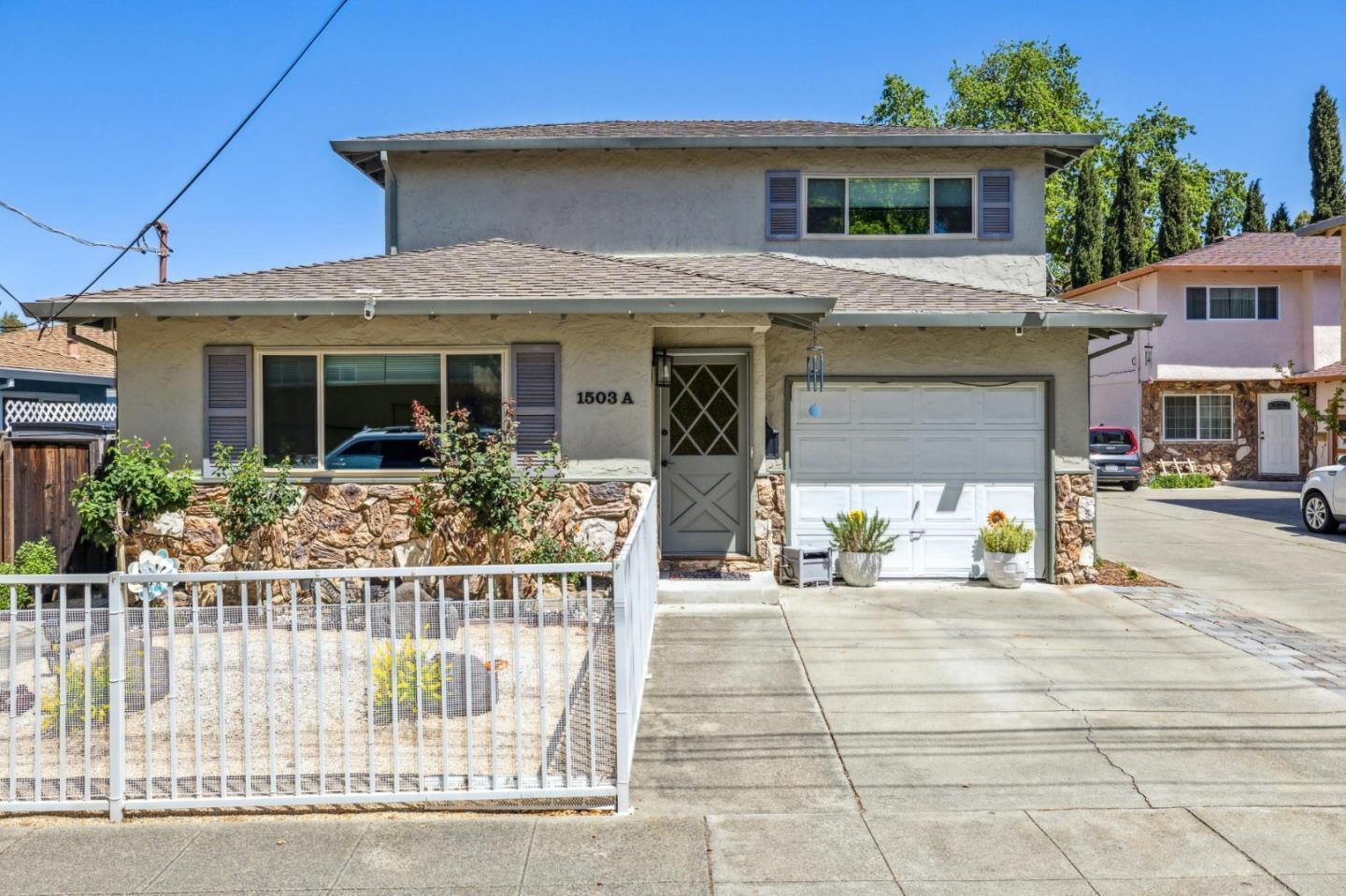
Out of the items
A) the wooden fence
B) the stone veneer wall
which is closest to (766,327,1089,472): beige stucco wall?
the stone veneer wall

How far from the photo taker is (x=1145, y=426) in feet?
92.9

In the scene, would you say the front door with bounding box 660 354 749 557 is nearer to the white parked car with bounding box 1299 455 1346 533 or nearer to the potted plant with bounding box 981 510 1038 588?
the potted plant with bounding box 981 510 1038 588

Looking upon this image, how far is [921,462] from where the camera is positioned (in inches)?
464

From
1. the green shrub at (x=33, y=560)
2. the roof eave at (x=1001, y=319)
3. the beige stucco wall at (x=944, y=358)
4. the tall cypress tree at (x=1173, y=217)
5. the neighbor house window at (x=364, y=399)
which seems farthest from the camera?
the tall cypress tree at (x=1173, y=217)

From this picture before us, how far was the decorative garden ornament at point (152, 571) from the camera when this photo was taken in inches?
210

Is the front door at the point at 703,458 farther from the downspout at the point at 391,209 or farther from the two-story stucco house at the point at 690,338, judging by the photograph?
the downspout at the point at 391,209

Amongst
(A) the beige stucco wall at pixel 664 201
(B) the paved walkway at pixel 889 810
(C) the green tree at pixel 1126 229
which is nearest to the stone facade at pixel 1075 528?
(A) the beige stucco wall at pixel 664 201

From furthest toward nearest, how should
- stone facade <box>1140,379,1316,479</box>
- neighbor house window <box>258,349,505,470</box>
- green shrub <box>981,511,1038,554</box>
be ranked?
stone facade <box>1140,379,1316,479</box>, green shrub <box>981,511,1038,554</box>, neighbor house window <box>258,349,505,470</box>

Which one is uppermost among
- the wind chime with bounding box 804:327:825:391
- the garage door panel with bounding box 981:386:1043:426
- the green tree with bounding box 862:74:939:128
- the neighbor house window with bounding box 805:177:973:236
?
the green tree with bounding box 862:74:939:128

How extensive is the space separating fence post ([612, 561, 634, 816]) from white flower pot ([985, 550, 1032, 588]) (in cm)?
710

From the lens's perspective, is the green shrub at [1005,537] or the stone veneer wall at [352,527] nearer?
the stone veneer wall at [352,527]

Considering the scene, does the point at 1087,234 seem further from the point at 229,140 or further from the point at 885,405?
the point at 229,140

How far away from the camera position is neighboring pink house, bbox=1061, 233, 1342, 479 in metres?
27.5

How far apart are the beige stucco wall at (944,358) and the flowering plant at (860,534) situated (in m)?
1.30
